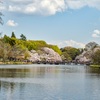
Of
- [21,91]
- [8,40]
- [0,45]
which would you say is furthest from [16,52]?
[21,91]

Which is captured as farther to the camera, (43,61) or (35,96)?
(43,61)

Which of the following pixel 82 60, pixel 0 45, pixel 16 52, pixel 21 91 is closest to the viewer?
pixel 21 91

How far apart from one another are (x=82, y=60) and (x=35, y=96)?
16480cm

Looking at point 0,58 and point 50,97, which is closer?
point 50,97

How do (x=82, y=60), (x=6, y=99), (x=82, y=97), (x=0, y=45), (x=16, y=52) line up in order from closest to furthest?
(x=6, y=99), (x=82, y=97), (x=0, y=45), (x=16, y=52), (x=82, y=60)

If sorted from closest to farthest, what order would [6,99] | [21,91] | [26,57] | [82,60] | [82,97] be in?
[6,99] → [82,97] → [21,91] → [26,57] → [82,60]

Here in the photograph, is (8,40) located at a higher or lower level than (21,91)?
higher

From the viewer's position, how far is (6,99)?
33469 mm

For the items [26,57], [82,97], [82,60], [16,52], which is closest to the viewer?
[82,97]

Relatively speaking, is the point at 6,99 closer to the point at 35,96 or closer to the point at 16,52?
the point at 35,96

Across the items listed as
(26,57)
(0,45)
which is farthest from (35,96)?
(26,57)

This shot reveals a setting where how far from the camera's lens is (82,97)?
118 feet

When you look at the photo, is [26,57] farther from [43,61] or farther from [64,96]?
[64,96]

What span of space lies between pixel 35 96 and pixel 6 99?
371 cm
